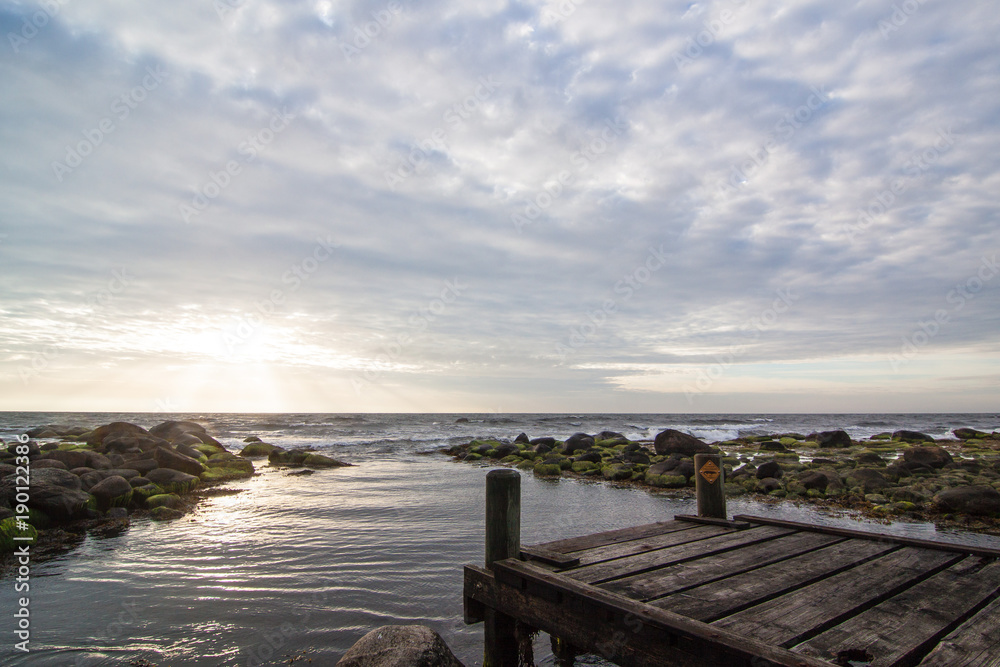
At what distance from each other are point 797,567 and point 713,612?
1712mm

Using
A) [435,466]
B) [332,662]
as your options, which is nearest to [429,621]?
[332,662]

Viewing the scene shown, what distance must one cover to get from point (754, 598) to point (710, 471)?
10.3 ft

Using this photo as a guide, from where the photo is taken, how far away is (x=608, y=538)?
590 centimetres

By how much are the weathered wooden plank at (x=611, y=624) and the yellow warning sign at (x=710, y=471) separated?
3.39 metres

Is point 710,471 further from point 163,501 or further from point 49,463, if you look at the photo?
point 49,463

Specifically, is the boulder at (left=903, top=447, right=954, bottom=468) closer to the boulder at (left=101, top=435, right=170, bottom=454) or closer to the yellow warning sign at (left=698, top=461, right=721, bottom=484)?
the yellow warning sign at (left=698, top=461, right=721, bottom=484)

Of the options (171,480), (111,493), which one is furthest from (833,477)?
(171,480)

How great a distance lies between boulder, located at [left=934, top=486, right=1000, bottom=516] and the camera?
1132 centimetres

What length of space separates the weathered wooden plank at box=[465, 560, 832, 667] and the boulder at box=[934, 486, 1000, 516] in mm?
12398

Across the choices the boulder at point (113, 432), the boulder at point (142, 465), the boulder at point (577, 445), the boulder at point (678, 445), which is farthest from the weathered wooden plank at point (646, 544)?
the boulder at point (113, 432)

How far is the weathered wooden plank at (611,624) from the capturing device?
316 cm

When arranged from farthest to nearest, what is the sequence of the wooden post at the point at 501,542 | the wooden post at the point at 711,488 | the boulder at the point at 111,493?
the boulder at the point at 111,493
the wooden post at the point at 711,488
the wooden post at the point at 501,542

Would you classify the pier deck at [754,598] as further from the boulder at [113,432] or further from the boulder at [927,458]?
the boulder at [113,432]

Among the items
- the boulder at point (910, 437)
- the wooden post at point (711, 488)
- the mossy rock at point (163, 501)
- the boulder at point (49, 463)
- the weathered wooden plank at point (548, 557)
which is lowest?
the boulder at point (910, 437)
